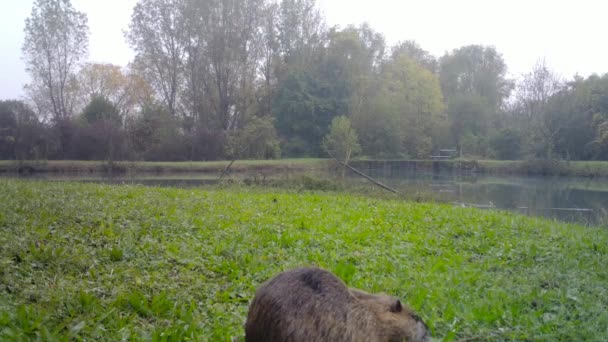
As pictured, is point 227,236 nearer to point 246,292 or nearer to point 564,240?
point 246,292

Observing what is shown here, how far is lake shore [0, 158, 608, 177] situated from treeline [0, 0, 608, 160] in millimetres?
1720

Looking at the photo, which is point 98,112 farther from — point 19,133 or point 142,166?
point 142,166

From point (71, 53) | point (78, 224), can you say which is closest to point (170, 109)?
point (71, 53)

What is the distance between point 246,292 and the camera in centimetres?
421

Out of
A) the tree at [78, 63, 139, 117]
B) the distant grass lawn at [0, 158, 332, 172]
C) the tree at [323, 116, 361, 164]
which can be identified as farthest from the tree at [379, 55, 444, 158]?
the tree at [78, 63, 139, 117]

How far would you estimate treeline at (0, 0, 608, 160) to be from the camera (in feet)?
108

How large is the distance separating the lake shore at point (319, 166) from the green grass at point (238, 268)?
2265 centimetres

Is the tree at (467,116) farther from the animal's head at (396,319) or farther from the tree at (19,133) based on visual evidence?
the animal's head at (396,319)

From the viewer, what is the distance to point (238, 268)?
4.86m

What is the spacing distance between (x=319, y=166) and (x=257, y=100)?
14042 mm

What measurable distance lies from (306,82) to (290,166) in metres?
13.5

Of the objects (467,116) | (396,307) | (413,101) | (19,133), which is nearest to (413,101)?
(413,101)

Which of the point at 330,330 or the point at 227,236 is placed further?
the point at 227,236

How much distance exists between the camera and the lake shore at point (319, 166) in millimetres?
28766
